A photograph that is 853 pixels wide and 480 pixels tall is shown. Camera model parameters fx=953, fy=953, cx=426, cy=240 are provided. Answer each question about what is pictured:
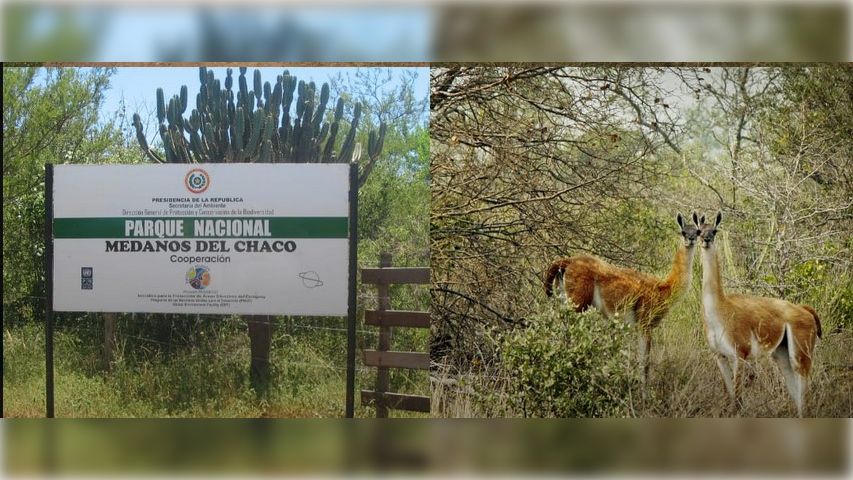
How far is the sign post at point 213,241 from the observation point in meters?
8.75

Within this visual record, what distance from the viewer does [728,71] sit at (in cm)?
890

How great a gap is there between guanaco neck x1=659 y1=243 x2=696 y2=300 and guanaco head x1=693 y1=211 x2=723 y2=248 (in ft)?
0.40

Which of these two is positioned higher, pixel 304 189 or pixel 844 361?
pixel 304 189

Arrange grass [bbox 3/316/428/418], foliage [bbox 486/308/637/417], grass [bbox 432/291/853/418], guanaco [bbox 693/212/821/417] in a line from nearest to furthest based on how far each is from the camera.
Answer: foliage [bbox 486/308/637/417] → grass [bbox 432/291/853/418] → guanaco [bbox 693/212/821/417] → grass [bbox 3/316/428/418]

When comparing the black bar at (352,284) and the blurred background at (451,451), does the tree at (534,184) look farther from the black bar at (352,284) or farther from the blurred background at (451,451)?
the blurred background at (451,451)

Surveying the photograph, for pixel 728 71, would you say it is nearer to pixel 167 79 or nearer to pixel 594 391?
pixel 594 391

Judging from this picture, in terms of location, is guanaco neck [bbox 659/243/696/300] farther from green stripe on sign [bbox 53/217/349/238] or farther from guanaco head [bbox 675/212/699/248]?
green stripe on sign [bbox 53/217/349/238]

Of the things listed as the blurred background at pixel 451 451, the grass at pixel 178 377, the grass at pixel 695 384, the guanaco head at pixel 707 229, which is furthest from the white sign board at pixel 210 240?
the guanaco head at pixel 707 229

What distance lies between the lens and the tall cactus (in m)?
8.91

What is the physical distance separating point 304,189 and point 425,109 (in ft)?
4.39

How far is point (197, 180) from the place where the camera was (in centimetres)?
880

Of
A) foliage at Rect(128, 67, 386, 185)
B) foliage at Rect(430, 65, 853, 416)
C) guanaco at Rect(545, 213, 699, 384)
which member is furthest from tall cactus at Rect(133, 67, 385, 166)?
guanaco at Rect(545, 213, 699, 384)

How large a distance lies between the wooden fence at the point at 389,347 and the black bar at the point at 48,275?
295cm
